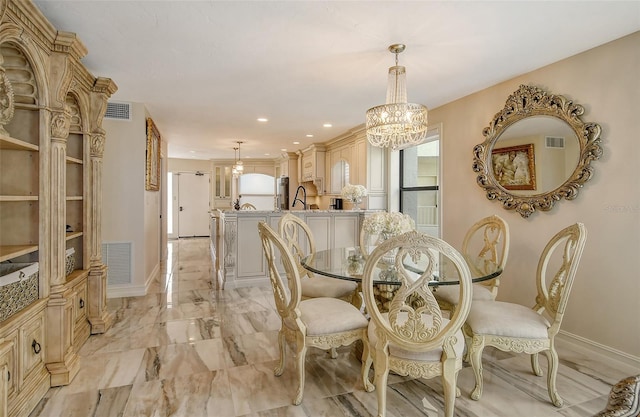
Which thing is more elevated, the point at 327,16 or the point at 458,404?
the point at 327,16

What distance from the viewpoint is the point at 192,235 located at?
33.1ft

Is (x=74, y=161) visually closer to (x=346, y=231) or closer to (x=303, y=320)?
(x=303, y=320)

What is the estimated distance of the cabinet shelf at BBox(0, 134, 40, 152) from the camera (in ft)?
5.45

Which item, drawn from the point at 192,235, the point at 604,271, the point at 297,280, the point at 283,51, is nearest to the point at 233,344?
the point at 297,280

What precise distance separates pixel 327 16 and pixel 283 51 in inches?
23.9

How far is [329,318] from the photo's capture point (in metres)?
1.97

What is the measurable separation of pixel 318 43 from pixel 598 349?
313 cm

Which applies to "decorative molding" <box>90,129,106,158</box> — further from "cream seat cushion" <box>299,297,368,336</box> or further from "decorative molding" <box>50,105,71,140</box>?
"cream seat cushion" <box>299,297,368,336</box>

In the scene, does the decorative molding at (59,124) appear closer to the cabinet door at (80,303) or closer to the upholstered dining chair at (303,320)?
the cabinet door at (80,303)

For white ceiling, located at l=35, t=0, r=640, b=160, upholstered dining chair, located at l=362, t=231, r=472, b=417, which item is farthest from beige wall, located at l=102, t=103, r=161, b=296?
upholstered dining chair, located at l=362, t=231, r=472, b=417

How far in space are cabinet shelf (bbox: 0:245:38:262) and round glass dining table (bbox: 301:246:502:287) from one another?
1635 millimetres

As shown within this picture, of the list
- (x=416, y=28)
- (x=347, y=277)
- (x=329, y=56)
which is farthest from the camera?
(x=329, y=56)

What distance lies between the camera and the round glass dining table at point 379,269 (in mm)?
1938

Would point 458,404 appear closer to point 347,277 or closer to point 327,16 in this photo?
point 347,277
